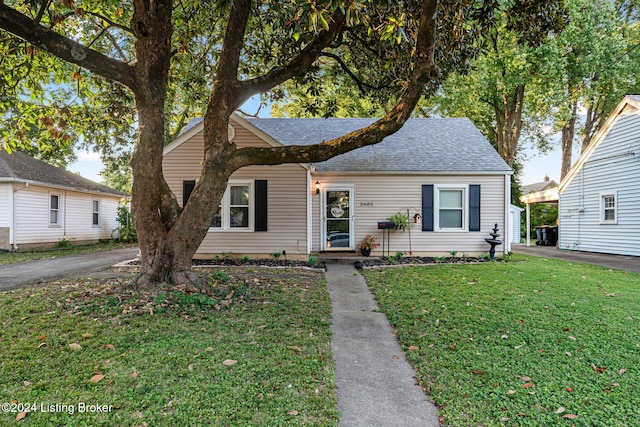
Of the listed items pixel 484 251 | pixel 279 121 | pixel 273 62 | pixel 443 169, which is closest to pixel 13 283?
pixel 273 62

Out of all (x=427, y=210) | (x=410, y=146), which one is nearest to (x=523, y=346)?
(x=427, y=210)

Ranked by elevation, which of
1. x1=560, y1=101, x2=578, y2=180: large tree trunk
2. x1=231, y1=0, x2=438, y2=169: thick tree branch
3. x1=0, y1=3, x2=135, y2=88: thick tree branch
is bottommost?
x1=231, y1=0, x2=438, y2=169: thick tree branch

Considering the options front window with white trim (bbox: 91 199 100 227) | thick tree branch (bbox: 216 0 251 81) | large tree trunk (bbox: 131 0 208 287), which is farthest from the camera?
front window with white trim (bbox: 91 199 100 227)

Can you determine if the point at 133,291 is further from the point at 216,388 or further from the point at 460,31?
the point at 460,31

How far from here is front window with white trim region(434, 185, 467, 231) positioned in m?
10.5

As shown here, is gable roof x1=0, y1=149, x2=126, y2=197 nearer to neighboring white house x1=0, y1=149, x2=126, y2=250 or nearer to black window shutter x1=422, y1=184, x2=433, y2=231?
neighboring white house x1=0, y1=149, x2=126, y2=250

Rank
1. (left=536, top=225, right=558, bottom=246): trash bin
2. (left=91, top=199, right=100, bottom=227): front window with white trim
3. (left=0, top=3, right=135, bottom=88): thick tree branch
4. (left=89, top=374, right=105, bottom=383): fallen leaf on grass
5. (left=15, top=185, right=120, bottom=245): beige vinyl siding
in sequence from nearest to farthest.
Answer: (left=89, top=374, right=105, bottom=383): fallen leaf on grass, (left=0, top=3, right=135, bottom=88): thick tree branch, (left=15, top=185, right=120, bottom=245): beige vinyl siding, (left=536, top=225, right=558, bottom=246): trash bin, (left=91, top=199, right=100, bottom=227): front window with white trim

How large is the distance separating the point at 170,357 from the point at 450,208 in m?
9.53

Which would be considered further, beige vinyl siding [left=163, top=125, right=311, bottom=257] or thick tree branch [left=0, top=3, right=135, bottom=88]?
beige vinyl siding [left=163, top=125, right=311, bottom=257]

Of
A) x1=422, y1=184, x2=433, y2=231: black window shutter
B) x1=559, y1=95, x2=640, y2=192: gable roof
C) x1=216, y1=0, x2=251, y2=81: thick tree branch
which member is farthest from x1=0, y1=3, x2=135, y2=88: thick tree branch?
x1=559, y1=95, x2=640, y2=192: gable roof

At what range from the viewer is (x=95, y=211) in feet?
55.7

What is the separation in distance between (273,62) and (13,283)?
770cm

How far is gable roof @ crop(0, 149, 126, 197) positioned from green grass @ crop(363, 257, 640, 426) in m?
14.1

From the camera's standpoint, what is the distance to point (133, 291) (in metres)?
5.17
